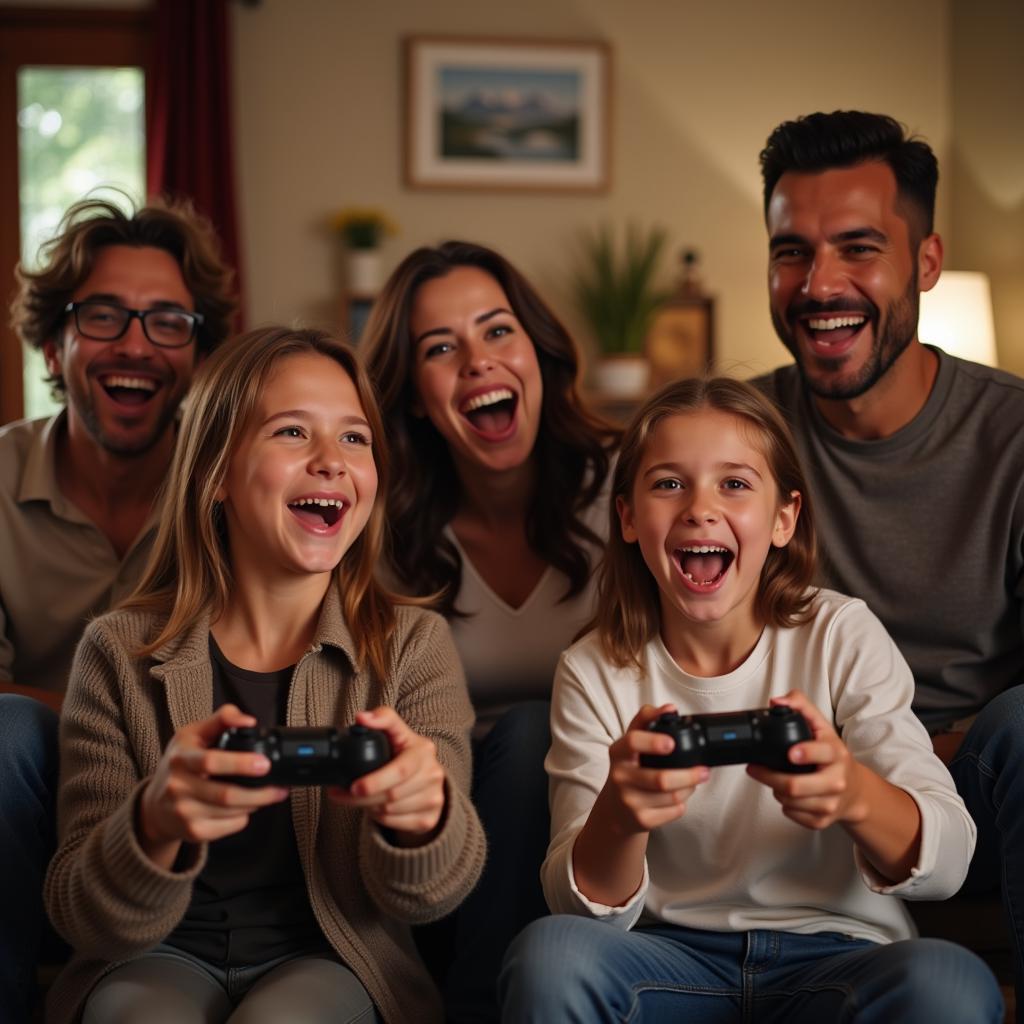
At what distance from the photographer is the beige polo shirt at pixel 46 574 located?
2.06 metres

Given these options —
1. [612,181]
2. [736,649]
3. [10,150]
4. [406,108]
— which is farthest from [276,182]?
[736,649]

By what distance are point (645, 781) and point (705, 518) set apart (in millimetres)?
390

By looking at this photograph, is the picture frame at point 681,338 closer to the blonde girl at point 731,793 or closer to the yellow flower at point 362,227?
the yellow flower at point 362,227

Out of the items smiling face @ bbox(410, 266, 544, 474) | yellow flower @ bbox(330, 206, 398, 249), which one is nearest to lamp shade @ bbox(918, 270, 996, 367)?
yellow flower @ bbox(330, 206, 398, 249)

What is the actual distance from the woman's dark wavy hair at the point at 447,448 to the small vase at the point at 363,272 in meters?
2.48

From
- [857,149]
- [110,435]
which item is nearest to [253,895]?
[110,435]

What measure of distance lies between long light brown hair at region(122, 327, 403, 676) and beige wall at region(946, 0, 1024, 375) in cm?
323

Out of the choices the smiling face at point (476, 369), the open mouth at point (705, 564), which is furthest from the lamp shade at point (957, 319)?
the open mouth at point (705, 564)

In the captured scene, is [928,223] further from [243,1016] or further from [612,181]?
[612,181]

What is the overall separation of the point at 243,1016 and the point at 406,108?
4020mm

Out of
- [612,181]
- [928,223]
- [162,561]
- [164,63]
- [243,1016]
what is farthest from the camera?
[612,181]

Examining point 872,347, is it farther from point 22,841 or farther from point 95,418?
point 22,841

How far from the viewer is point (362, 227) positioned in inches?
182

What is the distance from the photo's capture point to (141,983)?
137cm
